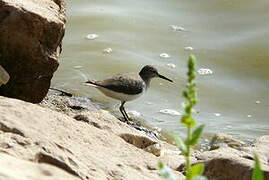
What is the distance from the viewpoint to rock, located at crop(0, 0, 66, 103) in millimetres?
6363

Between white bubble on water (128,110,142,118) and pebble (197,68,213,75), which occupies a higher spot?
pebble (197,68,213,75)

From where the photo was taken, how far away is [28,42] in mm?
6500

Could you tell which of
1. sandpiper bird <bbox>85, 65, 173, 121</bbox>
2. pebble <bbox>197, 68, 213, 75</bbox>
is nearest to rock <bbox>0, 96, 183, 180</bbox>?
sandpiper bird <bbox>85, 65, 173, 121</bbox>

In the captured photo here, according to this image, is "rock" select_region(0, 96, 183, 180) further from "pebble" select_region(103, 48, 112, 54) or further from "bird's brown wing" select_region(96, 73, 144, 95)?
"pebble" select_region(103, 48, 112, 54)

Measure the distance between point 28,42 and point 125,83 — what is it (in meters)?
2.78

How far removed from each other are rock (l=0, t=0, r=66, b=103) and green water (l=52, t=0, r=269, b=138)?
280cm

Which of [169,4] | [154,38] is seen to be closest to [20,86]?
[154,38]

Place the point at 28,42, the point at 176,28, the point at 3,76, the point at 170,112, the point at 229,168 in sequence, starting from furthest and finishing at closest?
the point at 176,28 → the point at 170,112 → the point at 28,42 → the point at 3,76 → the point at 229,168

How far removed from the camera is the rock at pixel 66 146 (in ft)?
12.2

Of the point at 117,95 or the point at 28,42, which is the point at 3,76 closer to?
the point at 28,42

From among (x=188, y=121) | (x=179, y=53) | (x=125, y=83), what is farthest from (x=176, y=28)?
(x=188, y=121)

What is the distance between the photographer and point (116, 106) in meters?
9.85

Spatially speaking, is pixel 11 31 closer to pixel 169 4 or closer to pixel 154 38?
pixel 154 38

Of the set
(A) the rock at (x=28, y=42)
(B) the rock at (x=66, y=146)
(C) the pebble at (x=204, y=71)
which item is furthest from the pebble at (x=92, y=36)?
(B) the rock at (x=66, y=146)
